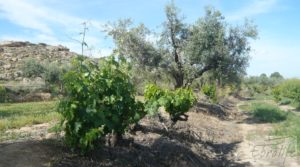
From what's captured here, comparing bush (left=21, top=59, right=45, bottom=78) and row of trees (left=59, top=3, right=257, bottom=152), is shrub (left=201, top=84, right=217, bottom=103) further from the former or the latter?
bush (left=21, top=59, right=45, bottom=78)

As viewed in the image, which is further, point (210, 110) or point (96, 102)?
point (210, 110)

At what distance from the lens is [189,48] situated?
2078 cm

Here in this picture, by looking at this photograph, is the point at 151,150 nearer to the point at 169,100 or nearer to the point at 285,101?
the point at 169,100

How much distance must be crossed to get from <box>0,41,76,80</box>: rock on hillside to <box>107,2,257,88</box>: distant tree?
2209 centimetres

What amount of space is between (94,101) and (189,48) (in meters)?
14.3

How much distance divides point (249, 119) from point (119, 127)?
15.1 m

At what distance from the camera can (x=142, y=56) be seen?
22.1m

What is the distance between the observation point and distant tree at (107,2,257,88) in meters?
20.5

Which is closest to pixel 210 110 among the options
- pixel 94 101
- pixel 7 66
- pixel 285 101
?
pixel 285 101

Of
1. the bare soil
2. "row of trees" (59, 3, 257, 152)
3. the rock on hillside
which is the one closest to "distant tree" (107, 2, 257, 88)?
"row of trees" (59, 3, 257, 152)

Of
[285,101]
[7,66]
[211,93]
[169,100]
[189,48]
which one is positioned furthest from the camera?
[7,66]

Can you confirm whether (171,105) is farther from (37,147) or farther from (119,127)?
(37,147)

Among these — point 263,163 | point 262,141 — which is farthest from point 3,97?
point 263,163

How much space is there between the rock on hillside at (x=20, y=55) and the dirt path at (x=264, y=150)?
30.6 metres
